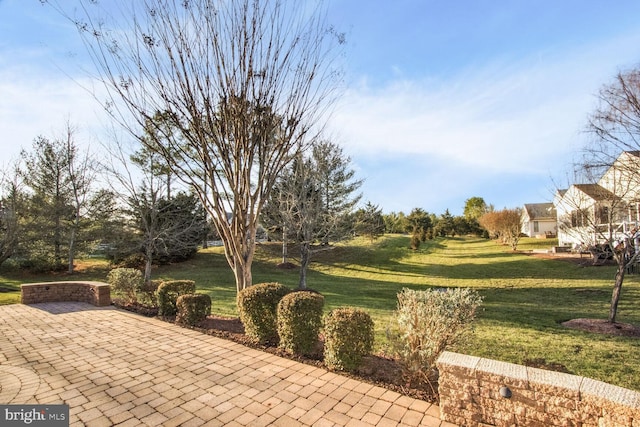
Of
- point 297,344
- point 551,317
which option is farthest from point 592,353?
point 297,344

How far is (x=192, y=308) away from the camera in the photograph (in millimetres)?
6523

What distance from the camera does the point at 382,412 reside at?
321cm

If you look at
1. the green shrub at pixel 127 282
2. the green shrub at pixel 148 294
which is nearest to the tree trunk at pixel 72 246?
the green shrub at pixel 127 282

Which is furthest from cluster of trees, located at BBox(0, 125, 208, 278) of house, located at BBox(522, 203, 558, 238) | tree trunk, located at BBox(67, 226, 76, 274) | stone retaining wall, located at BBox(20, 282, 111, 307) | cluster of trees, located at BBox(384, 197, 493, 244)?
house, located at BBox(522, 203, 558, 238)

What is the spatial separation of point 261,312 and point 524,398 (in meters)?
3.86

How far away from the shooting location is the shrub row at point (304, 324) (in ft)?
13.5

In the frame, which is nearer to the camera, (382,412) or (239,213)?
(382,412)

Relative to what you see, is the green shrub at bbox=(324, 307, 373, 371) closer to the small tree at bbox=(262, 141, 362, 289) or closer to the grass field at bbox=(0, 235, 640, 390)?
the grass field at bbox=(0, 235, 640, 390)

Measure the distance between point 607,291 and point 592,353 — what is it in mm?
9652

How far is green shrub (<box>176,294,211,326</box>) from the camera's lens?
653cm

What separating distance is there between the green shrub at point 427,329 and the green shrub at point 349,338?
0.35m

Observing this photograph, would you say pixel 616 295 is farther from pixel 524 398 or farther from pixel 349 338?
pixel 349 338

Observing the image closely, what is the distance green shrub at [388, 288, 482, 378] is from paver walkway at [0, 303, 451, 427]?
1.52 feet

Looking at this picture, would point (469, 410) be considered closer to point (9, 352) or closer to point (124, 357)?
point (124, 357)
